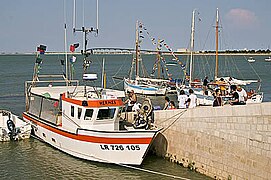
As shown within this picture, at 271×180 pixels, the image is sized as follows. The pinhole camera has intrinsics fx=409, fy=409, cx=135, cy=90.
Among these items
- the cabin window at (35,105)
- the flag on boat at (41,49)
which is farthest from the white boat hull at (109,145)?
the flag on boat at (41,49)

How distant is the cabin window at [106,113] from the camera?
17922 millimetres

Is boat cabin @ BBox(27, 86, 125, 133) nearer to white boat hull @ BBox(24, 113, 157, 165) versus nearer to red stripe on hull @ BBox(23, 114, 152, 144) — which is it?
red stripe on hull @ BBox(23, 114, 152, 144)

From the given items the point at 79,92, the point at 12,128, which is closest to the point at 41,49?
the point at 79,92

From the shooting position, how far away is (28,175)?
17344 mm

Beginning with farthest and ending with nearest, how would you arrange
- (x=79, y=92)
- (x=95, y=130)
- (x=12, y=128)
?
1. (x=12, y=128)
2. (x=79, y=92)
3. (x=95, y=130)

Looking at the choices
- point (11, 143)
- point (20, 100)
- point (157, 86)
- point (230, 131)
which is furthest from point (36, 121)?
point (157, 86)

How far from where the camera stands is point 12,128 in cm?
2256

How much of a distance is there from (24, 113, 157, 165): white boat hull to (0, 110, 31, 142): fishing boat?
4230 millimetres

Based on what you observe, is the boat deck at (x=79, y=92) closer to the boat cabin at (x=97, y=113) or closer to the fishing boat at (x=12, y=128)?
the boat cabin at (x=97, y=113)

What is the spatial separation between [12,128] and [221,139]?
41.3ft

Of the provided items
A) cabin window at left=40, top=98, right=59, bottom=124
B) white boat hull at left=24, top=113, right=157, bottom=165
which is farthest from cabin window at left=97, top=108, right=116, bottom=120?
cabin window at left=40, top=98, right=59, bottom=124

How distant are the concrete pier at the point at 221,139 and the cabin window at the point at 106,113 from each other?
1.98m

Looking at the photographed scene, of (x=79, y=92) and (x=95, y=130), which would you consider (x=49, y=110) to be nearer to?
(x=79, y=92)

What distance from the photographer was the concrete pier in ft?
43.3
